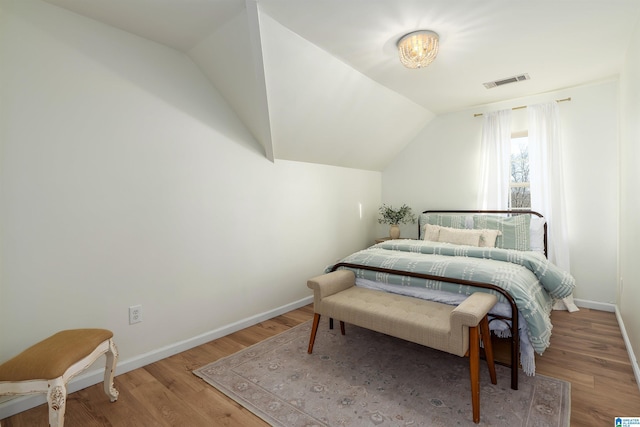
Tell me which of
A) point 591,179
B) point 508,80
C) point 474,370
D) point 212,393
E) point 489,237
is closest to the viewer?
point 474,370

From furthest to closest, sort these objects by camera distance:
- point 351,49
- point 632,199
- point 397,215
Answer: point 397,215
point 351,49
point 632,199

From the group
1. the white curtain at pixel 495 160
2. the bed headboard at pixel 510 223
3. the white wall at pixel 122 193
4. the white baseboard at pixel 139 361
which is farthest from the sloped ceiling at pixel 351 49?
the white baseboard at pixel 139 361

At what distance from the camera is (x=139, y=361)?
2258 mm

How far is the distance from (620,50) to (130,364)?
4.48 m

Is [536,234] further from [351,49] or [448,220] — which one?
[351,49]

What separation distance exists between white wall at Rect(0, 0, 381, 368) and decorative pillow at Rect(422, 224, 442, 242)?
5.90 feet

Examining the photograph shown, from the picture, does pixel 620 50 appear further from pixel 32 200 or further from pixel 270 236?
pixel 32 200

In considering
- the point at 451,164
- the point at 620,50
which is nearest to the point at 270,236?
the point at 451,164

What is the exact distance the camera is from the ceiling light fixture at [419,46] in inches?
86.1

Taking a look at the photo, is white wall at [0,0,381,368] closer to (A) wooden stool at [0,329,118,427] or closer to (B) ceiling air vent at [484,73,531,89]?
(A) wooden stool at [0,329,118,427]

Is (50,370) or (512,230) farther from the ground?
(512,230)

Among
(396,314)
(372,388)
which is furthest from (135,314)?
(396,314)

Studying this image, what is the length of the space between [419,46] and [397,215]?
250cm

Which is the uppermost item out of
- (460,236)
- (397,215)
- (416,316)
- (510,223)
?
(397,215)
